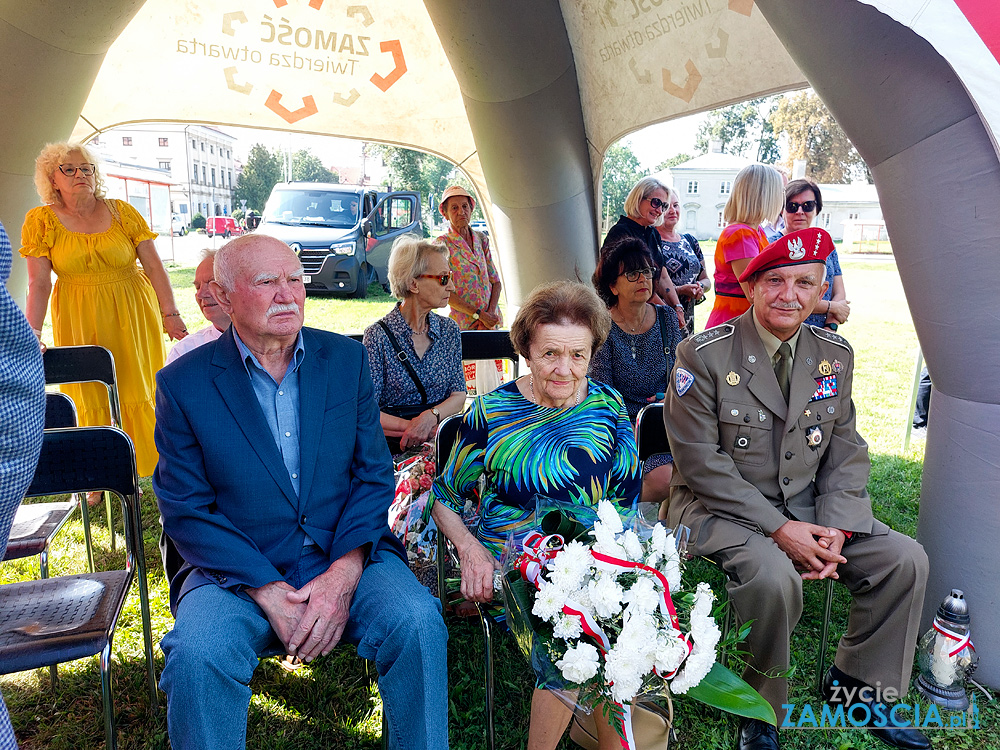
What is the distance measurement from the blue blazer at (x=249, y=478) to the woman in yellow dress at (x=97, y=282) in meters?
2.58

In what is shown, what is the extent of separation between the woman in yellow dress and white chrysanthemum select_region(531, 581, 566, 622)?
12.4 feet

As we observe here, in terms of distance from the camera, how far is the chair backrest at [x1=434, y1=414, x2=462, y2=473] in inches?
114

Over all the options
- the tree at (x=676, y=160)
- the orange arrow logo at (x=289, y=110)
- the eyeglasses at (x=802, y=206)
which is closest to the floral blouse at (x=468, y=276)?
the orange arrow logo at (x=289, y=110)

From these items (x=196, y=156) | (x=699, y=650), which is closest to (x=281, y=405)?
(x=699, y=650)

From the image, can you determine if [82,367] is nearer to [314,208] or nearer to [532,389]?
[532,389]

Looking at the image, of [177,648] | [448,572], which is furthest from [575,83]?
[177,648]

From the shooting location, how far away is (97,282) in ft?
14.5

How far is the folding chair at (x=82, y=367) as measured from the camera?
384cm

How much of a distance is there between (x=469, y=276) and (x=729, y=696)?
14.8ft

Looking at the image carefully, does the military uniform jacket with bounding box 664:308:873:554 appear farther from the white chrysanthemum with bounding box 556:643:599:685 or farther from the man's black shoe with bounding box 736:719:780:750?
the white chrysanthemum with bounding box 556:643:599:685

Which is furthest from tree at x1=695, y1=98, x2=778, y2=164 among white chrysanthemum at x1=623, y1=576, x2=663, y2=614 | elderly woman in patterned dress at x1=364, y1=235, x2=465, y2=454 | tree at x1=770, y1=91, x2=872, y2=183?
white chrysanthemum at x1=623, y1=576, x2=663, y2=614

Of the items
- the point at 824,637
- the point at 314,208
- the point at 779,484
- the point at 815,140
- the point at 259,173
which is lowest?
the point at 824,637

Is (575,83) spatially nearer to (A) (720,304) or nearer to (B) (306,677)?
(A) (720,304)

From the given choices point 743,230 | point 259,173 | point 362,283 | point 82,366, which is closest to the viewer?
point 82,366
